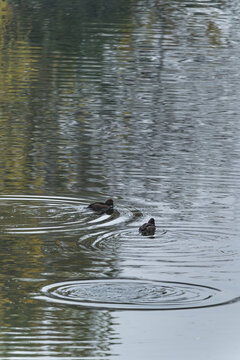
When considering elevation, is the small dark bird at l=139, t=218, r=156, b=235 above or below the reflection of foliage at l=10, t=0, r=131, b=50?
above

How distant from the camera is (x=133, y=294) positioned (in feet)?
39.0

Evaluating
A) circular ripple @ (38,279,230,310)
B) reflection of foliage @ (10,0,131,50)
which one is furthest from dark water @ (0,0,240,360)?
reflection of foliage @ (10,0,131,50)

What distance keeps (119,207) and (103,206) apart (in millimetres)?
690

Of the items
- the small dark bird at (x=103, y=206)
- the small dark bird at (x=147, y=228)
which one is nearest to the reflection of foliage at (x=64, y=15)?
the small dark bird at (x=103, y=206)

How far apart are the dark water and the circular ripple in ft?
0.08

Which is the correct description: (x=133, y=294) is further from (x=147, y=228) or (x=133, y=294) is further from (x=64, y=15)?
(x=64, y=15)

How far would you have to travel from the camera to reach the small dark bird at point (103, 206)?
1558cm

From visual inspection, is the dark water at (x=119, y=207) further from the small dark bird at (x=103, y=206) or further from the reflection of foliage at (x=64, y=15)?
the reflection of foliage at (x=64, y=15)

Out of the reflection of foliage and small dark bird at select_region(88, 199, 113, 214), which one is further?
the reflection of foliage

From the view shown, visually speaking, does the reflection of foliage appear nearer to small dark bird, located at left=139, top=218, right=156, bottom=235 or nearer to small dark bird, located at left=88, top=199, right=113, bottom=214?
small dark bird, located at left=88, top=199, right=113, bottom=214

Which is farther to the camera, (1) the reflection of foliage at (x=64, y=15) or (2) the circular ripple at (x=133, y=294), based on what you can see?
(1) the reflection of foliage at (x=64, y=15)

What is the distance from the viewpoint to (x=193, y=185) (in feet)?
59.1

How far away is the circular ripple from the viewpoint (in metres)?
11.5

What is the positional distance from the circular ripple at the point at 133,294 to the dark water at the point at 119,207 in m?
0.02
